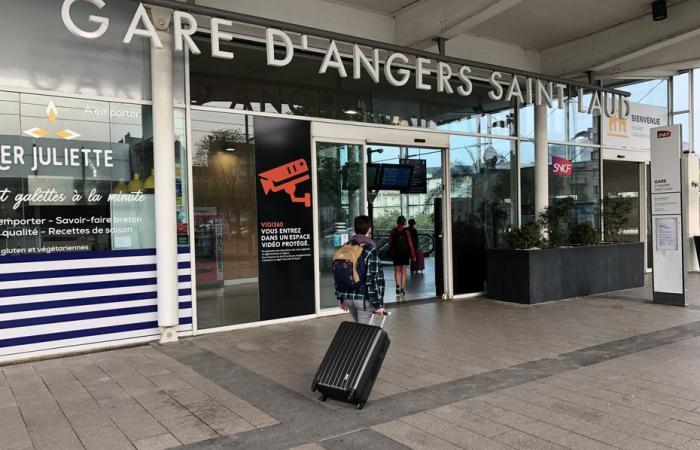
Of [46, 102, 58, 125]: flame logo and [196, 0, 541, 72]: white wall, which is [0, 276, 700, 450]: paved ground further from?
[196, 0, 541, 72]: white wall

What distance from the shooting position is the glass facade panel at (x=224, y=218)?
6.79 meters

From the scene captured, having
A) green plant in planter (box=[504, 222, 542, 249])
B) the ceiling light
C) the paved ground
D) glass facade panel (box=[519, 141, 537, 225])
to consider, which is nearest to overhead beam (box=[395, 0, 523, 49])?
the ceiling light

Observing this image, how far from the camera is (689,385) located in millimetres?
4441

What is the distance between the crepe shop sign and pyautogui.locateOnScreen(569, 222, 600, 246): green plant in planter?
2016 millimetres

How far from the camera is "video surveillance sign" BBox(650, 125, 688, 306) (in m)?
7.98

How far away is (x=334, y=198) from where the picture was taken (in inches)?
312

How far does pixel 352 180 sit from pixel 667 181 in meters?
4.73

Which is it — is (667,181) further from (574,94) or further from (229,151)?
(229,151)

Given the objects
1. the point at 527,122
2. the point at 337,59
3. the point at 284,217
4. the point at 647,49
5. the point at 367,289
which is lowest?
the point at 367,289

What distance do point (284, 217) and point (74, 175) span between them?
2606 millimetres

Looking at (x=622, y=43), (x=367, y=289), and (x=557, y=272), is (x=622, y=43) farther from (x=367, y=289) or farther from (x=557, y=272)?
(x=367, y=289)

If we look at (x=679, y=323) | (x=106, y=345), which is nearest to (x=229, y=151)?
(x=106, y=345)

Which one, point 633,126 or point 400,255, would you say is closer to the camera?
point 400,255

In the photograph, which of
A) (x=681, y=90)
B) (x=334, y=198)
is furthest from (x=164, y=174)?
(x=681, y=90)
